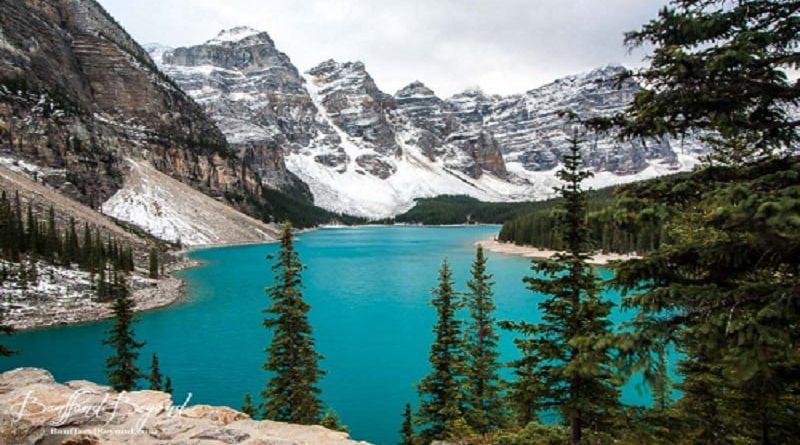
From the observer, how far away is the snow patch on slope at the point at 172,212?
107875 mm

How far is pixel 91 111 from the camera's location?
137 m

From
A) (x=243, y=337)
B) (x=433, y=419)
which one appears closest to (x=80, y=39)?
(x=243, y=337)

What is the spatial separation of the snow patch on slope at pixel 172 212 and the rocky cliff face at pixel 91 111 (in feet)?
14.4

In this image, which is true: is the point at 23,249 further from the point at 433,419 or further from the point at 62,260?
the point at 433,419

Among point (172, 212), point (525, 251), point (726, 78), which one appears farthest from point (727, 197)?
point (172, 212)

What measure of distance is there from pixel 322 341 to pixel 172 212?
93.2 meters

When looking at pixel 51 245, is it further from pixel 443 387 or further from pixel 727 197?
pixel 727 197

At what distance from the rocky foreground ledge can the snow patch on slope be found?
105m

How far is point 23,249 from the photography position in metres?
52.9

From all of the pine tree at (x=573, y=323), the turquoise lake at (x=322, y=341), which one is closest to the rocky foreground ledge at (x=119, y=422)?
the pine tree at (x=573, y=323)

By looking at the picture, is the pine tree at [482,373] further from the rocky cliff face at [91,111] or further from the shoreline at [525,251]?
the rocky cliff face at [91,111]

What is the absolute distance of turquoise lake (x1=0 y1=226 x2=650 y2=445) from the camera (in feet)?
91.3

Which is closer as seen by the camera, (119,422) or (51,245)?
(119,422)

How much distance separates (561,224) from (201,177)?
543 feet
